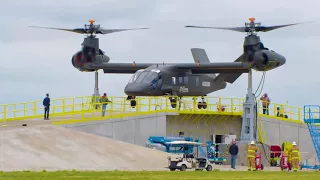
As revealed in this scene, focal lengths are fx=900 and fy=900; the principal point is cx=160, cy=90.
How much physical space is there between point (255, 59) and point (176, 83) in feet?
29.4

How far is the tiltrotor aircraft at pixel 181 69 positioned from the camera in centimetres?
5431

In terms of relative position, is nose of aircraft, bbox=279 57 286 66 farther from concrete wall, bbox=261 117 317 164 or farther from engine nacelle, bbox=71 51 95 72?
engine nacelle, bbox=71 51 95 72

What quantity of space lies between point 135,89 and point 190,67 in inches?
268

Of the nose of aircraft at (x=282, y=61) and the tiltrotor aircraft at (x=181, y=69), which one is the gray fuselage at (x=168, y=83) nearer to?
the tiltrotor aircraft at (x=181, y=69)

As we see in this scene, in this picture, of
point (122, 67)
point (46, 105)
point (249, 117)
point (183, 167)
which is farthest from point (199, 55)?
point (183, 167)

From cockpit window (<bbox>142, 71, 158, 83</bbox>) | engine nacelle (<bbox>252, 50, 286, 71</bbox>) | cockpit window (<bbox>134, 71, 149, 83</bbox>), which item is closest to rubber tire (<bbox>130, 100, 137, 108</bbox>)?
cockpit window (<bbox>134, 71, 149, 83</bbox>)

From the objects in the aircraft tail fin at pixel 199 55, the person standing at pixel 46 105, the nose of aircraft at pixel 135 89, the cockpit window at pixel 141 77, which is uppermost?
the aircraft tail fin at pixel 199 55

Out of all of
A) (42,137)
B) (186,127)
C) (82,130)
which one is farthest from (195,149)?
(42,137)

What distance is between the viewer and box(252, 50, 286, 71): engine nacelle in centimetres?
5384

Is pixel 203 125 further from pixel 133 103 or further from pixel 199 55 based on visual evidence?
pixel 199 55

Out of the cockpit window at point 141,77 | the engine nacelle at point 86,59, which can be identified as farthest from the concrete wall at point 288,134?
the engine nacelle at point 86,59

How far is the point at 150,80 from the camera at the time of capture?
58.3 metres

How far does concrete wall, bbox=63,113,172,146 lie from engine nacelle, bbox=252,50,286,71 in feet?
22.4

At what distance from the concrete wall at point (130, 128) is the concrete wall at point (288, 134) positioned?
920 cm
